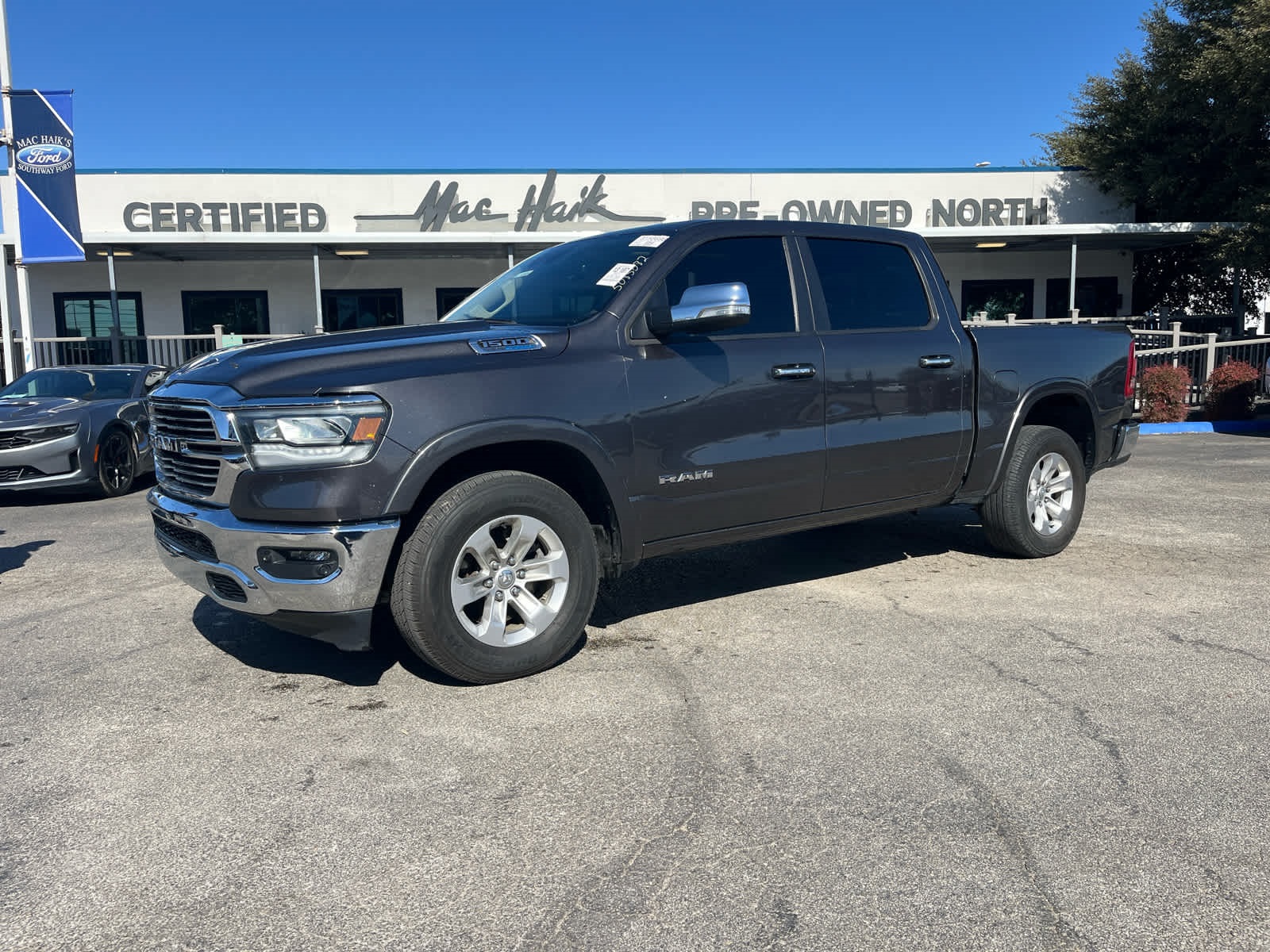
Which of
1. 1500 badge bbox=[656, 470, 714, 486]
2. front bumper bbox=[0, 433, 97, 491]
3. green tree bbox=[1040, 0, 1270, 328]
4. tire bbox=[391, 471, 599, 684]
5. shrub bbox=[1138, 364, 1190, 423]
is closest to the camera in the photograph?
tire bbox=[391, 471, 599, 684]

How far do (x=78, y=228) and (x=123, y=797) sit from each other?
571 inches

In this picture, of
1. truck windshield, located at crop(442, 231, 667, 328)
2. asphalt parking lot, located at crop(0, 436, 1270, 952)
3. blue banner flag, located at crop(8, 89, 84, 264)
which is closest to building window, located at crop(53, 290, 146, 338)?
blue banner flag, located at crop(8, 89, 84, 264)

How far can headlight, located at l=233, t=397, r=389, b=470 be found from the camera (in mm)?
3717

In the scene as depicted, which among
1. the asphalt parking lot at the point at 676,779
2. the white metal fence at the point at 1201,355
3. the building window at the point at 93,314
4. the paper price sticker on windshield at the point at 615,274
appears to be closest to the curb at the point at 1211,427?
the white metal fence at the point at 1201,355

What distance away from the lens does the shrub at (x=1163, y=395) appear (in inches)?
Answer: 559

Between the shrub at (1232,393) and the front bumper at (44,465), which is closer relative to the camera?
the front bumper at (44,465)

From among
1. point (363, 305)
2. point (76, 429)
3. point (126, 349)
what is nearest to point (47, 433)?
point (76, 429)

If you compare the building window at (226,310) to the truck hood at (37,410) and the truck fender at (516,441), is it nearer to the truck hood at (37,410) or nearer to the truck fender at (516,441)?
the truck hood at (37,410)

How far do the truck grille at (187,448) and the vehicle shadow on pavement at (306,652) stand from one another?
2.83ft

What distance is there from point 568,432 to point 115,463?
7612mm

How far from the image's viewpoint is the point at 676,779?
3232 millimetres

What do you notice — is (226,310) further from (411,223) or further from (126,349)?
(411,223)

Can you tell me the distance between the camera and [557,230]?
21.3 m

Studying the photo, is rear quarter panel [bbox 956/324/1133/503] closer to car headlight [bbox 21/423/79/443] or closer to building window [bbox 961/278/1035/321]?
car headlight [bbox 21/423/79/443]
